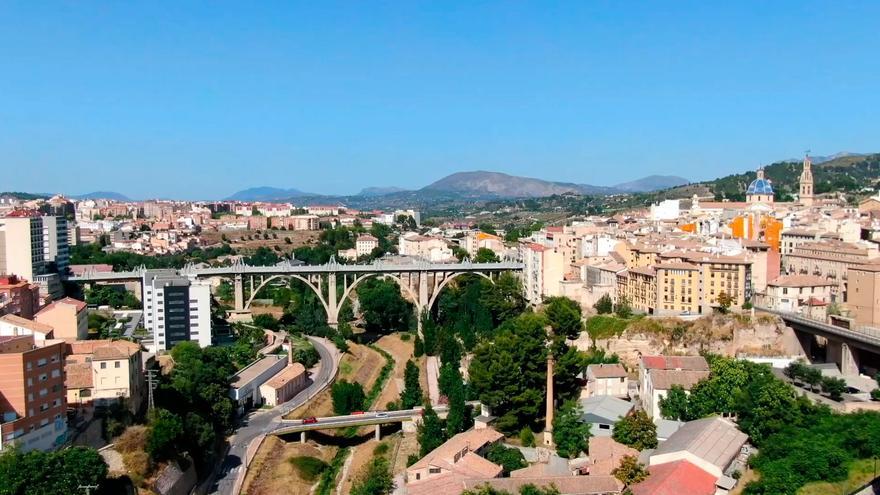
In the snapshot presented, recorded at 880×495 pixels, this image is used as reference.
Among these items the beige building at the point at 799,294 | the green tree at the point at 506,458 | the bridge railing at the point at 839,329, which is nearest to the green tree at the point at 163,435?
the green tree at the point at 506,458

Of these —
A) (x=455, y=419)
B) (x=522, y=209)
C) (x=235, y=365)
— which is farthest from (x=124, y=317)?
(x=522, y=209)

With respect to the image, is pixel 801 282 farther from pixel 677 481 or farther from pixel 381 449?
pixel 381 449

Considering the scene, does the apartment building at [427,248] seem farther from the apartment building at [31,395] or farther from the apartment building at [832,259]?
the apartment building at [31,395]

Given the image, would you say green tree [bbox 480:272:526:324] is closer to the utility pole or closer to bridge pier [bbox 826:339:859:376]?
bridge pier [bbox 826:339:859:376]

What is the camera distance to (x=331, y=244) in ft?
259

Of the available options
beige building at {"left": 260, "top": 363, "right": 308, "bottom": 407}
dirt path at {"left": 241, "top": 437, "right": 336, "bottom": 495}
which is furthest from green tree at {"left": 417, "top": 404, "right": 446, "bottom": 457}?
beige building at {"left": 260, "top": 363, "right": 308, "bottom": 407}

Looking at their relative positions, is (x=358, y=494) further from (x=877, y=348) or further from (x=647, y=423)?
(x=877, y=348)

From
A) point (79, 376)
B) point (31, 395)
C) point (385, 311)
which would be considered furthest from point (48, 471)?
point (385, 311)

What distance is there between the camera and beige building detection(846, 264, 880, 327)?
2794cm

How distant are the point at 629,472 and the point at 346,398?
14.2 m

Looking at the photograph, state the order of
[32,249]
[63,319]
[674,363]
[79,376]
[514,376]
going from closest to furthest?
1. [79,376]
2. [514,376]
3. [674,363]
4. [63,319]
5. [32,249]

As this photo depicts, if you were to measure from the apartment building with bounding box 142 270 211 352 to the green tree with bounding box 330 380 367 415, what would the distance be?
24.1ft

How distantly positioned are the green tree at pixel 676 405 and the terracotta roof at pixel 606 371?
3.17m

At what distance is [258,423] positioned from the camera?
29406 millimetres
